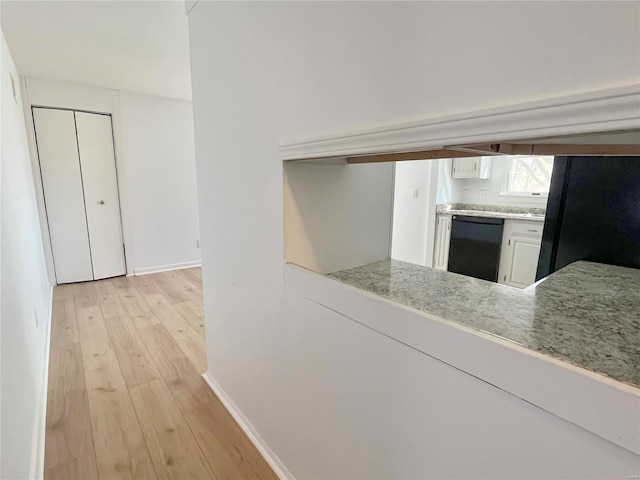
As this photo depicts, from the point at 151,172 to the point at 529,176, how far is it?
4964mm

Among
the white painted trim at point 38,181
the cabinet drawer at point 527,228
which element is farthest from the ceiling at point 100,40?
the cabinet drawer at point 527,228

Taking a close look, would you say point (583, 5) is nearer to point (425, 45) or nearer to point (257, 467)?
point (425, 45)

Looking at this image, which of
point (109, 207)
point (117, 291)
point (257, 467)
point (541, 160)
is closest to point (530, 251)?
point (541, 160)

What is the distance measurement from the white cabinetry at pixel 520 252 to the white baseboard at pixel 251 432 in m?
3.12

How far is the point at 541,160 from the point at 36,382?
513 cm

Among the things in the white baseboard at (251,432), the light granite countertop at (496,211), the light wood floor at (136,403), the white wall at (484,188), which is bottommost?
the light wood floor at (136,403)

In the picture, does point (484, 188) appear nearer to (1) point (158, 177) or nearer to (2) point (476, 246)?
(2) point (476, 246)

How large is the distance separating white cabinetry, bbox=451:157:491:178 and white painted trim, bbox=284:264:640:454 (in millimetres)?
3798

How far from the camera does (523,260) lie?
3328mm

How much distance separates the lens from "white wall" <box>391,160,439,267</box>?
12.5ft

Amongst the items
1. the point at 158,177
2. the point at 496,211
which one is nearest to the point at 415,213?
the point at 496,211

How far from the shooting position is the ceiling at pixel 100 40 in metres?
2.11

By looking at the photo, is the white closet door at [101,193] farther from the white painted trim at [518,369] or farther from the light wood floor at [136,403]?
the white painted trim at [518,369]

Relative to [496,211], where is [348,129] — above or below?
above
